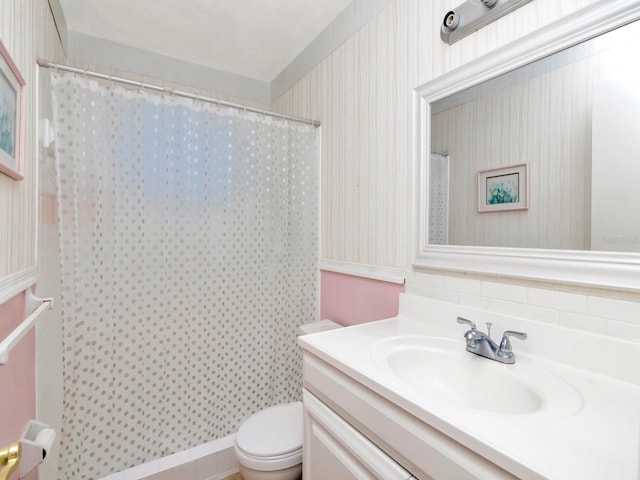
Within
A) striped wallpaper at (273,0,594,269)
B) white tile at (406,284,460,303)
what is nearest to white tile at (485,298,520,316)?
white tile at (406,284,460,303)

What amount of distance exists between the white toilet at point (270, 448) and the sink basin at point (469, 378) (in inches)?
25.8

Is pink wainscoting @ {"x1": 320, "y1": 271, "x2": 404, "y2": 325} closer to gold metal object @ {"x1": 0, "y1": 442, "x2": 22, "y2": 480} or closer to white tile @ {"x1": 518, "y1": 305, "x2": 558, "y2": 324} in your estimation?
white tile @ {"x1": 518, "y1": 305, "x2": 558, "y2": 324}

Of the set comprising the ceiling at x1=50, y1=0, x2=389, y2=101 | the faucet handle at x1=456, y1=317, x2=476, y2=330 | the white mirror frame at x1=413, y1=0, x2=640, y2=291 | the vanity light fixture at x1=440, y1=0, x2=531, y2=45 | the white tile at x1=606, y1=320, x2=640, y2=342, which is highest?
the ceiling at x1=50, y1=0, x2=389, y2=101

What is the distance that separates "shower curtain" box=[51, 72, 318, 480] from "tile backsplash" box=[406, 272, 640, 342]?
997 mm

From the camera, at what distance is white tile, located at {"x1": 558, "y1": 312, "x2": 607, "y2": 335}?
0.84 meters

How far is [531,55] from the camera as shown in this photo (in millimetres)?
978

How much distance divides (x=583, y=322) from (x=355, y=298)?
1.01 metres

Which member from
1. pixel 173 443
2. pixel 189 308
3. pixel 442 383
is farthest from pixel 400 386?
pixel 173 443

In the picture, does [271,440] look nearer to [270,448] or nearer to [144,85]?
[270,448]

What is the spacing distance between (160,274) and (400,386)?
4.19 feet

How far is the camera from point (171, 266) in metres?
1.56

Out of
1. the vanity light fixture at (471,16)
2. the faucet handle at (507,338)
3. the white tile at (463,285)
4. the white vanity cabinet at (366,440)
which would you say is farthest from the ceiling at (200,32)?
the white vanity cabinet at (366,440)

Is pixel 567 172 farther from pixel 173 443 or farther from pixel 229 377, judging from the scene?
pixel 173 443

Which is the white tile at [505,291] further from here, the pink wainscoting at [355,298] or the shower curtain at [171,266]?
the shower curtain at [171,266]
